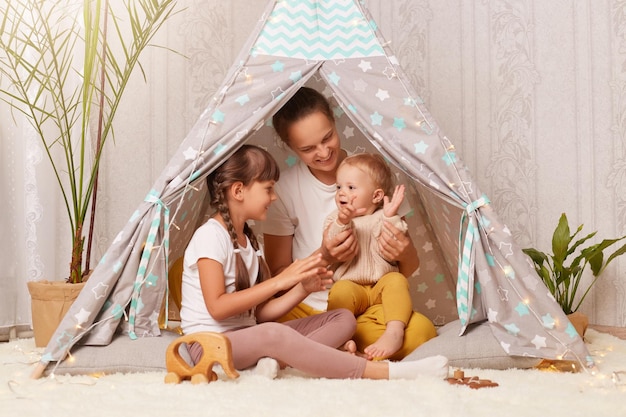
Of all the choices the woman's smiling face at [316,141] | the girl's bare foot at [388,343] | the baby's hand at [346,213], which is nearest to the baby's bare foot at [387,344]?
the girl's bare foot at [388,343]

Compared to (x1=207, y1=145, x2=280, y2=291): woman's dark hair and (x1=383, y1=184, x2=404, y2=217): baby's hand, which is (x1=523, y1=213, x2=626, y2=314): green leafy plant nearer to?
(x1=383, y1=184, x2=404, y2=217): baby's hand

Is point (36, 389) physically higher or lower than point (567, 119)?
lower

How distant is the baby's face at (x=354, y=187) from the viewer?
98.7 inches

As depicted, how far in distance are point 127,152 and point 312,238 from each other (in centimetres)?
119

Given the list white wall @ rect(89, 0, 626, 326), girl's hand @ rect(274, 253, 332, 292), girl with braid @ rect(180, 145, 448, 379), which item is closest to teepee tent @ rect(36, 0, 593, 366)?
girl with braid @ rect(180, 145, 448, 379)

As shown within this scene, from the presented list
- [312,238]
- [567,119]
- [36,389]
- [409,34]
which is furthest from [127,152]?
→ [567,119]

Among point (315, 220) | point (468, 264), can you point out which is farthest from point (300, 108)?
point (468, 264)

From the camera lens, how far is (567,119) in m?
3.14

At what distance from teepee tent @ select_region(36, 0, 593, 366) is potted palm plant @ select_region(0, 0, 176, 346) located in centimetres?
57

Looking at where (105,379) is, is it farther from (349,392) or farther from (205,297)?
(349,392)

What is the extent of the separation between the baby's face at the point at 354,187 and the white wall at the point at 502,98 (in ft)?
3.06

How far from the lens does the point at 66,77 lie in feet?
10.5

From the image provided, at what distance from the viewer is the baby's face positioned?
2.51 m

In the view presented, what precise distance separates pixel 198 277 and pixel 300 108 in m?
0.69
